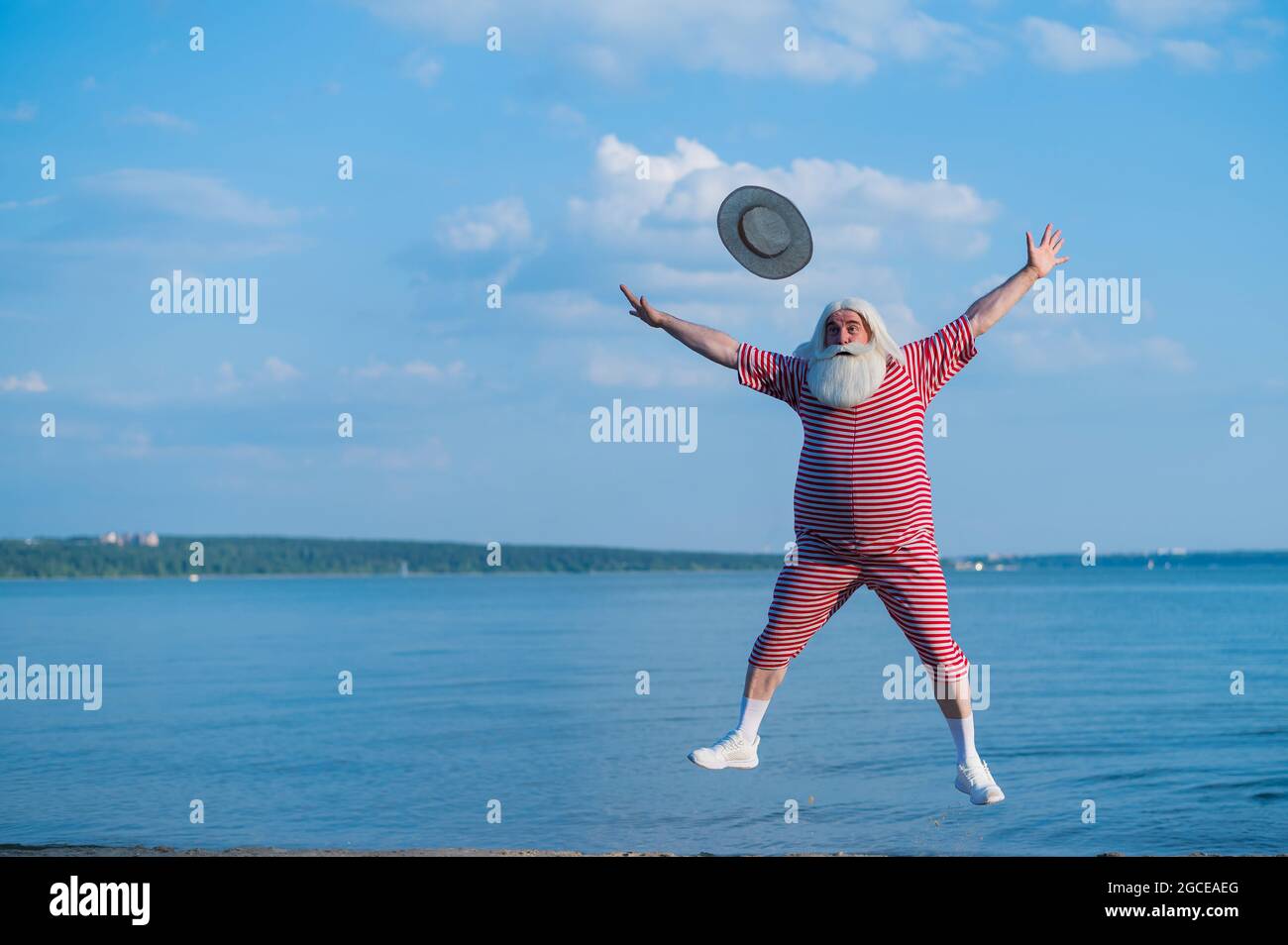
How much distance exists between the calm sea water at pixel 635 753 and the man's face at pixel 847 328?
8.41 m

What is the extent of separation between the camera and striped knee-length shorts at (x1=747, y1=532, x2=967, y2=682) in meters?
5.11

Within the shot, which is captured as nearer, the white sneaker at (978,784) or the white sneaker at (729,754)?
the white sneaker at (978,784)

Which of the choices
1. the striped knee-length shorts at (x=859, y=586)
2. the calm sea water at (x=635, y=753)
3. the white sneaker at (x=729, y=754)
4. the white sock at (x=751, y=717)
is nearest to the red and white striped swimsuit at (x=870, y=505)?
the striped knee-length shorts at (x=859, y=586)

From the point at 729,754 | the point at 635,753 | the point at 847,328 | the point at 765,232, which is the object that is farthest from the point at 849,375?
the point at 635,753

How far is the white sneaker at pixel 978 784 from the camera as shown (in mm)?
5051

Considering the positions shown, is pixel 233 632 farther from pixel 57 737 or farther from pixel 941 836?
pixel 941 836

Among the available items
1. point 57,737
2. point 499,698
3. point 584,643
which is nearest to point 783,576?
point 57,737

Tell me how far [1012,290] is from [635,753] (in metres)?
15.2

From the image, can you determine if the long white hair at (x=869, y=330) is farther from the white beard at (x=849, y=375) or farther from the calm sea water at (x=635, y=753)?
the calm sea water at (x=635, y=753)

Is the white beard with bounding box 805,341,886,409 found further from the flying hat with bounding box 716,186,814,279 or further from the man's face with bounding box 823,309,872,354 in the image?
the flying hat with bounding box 716,186,814,279

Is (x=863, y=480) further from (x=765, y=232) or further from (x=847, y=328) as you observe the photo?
(x=765, y=232)

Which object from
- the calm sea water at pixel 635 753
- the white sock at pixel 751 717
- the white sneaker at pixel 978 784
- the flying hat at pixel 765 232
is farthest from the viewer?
the calm sea water at pixel 635 753
